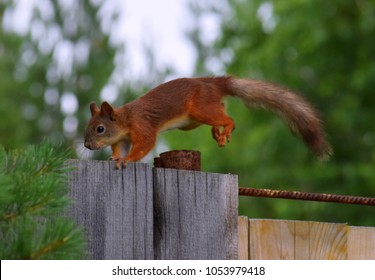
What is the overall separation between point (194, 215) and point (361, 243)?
682 mm

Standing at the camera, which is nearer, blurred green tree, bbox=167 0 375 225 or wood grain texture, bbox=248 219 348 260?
wood grain texture, bbox=248 219 348 260

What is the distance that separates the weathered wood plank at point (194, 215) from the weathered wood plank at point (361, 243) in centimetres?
49

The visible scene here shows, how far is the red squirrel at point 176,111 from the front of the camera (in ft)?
12.0

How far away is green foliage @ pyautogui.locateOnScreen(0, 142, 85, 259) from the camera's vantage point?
71.3 inches

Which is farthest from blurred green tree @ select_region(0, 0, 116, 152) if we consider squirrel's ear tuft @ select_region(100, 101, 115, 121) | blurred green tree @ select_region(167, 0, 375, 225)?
squirrel's ear tuft @ select_region(100, 101, 115, 121)

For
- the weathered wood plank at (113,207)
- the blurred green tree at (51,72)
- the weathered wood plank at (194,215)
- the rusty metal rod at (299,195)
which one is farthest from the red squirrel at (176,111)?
the blurred green tree at (51,72)

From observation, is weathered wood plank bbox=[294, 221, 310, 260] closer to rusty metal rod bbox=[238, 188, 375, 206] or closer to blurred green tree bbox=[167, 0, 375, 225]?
rusty metal rod bbox=[238, 188, 375, 206]

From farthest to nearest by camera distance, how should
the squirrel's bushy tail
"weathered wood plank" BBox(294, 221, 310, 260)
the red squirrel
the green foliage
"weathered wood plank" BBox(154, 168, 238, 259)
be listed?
the red squirrel < the squirrel's bushy tail < "weathered wood plank" BBox(294, 221, 310, 260) < "weathered wood plank" BBox(154, 168, 238, 259) < the green foliage

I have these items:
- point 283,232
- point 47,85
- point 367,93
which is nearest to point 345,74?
point 367,93

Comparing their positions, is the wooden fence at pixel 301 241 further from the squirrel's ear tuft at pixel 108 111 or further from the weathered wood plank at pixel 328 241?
the squirrel's ear tuft at pixel 108 111

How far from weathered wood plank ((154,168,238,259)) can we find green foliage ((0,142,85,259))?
0.55 meters

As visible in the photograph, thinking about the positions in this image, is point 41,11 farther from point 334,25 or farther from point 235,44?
point 334,25

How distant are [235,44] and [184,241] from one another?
1501 cm

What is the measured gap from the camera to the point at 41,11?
1708cm
